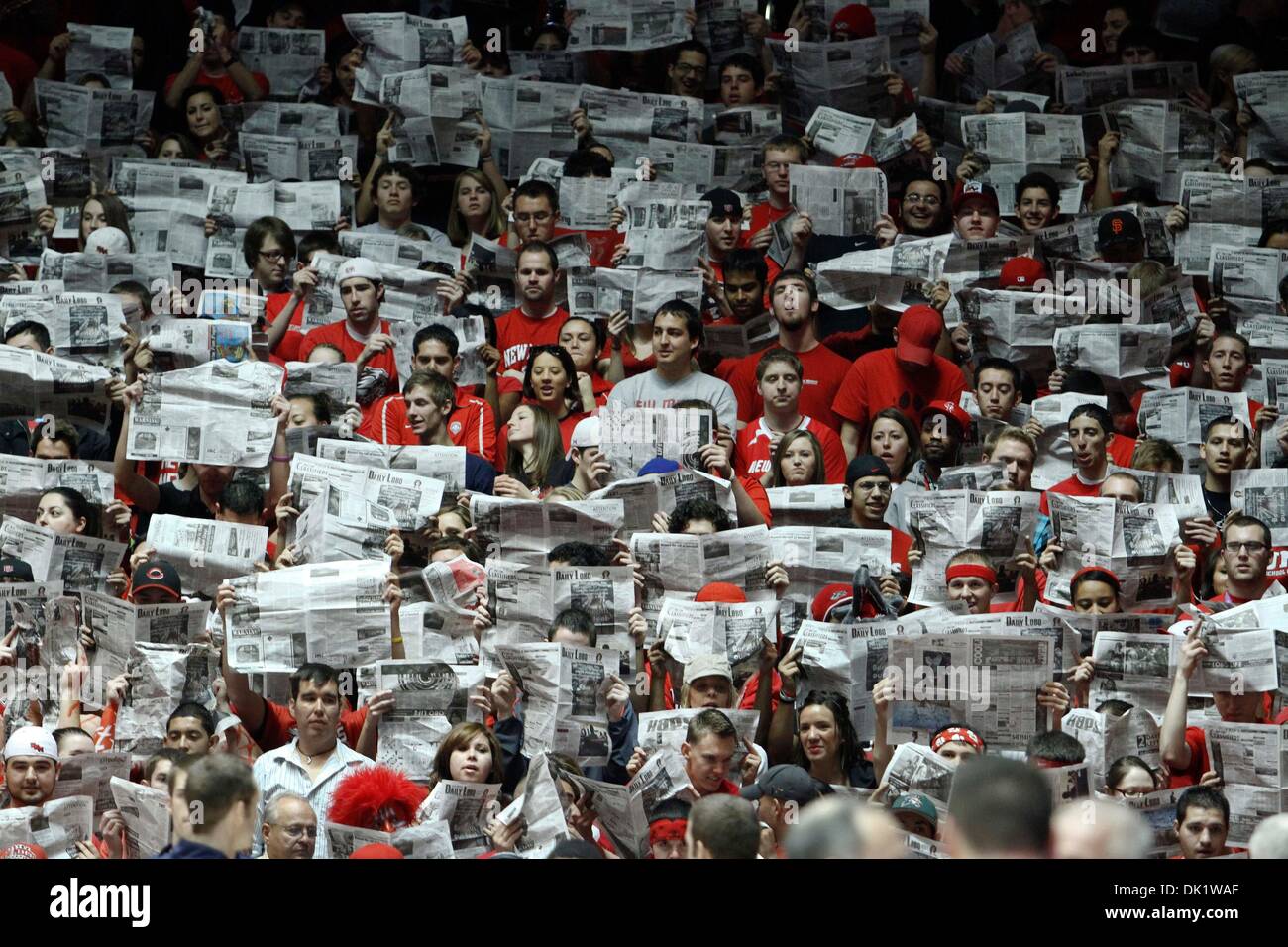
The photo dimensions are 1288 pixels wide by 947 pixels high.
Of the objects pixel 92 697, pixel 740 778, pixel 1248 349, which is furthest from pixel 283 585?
pixel 1248 349

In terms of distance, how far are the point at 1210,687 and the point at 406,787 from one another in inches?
99.3

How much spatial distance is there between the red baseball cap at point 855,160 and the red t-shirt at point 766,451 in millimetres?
1947

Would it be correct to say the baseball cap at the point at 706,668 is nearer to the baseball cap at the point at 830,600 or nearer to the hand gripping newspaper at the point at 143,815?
the baseball cap at the point at 830,600

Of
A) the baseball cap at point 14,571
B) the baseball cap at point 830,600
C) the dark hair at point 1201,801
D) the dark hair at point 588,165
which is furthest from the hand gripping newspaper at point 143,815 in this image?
the dark hair at point 588,165

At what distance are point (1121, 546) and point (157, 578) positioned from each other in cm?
320

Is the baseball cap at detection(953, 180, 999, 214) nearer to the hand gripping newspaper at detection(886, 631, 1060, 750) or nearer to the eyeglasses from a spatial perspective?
the eyeglasses

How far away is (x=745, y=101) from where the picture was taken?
33.5 feet

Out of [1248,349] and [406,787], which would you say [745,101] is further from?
[406,787]

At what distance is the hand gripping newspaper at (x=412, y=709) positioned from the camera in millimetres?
6141

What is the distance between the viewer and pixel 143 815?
18.4 ft

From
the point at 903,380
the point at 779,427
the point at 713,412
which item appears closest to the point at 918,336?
the point at 903,380

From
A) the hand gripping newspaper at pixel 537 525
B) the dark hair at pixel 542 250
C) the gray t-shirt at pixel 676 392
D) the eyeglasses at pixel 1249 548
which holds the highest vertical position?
the dark hair at pixel 542 250

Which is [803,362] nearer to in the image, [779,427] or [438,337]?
[779,427]

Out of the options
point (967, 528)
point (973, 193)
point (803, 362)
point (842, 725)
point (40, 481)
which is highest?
point (973, 193)
